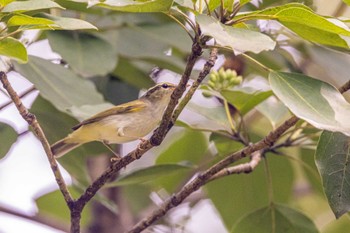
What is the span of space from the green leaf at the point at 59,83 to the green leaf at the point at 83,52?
0.17ft

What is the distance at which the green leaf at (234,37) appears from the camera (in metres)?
1.37

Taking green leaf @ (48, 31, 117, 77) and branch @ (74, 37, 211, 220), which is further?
green leaf @ (48, 31, 117, 77)

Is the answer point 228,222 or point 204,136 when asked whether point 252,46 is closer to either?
point 228,222

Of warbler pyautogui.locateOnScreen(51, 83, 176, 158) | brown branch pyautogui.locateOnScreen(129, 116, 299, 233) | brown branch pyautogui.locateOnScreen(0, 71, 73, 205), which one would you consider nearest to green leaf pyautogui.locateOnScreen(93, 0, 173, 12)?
A: brown branch pyautogui.locateOnScreen(0, 71, 73, 205)

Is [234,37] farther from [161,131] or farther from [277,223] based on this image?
[277,223]

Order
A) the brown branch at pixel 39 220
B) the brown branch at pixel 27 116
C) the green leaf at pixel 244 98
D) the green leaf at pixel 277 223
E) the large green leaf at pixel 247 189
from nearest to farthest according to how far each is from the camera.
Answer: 1. the brown branch at pixel 27 116
2. the green leaf at pixel 244 98
3. the green leaf at pixel 277 223
4. the brown branch at pixel 39 220
5. the large green leaf at pixel 247 189

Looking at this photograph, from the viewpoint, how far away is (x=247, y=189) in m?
2.45

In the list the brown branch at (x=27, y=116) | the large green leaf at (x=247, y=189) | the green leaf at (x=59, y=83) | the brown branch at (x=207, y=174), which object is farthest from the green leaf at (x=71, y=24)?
the large green leaf at (x=247, y=189)

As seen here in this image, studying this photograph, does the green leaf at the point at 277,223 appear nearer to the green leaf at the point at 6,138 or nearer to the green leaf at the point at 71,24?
the green leaf at the point at 6,138

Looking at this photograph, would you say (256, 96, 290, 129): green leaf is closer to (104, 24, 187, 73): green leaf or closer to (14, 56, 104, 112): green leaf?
(104, 24, 187, 73): green leaf

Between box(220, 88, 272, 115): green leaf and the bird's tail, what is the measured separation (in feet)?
1.45

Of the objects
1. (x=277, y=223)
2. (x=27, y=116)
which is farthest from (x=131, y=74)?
(x=27, y=116)

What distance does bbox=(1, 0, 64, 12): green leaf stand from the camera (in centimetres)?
Result: 150

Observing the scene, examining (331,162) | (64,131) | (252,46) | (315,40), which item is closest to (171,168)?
(64,131)
